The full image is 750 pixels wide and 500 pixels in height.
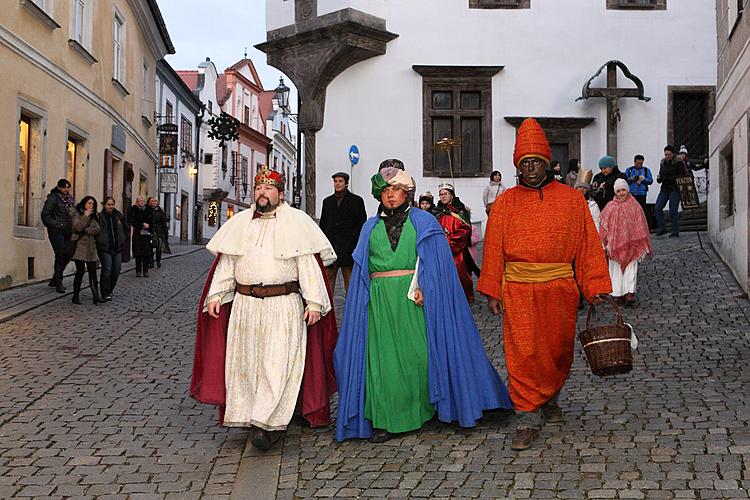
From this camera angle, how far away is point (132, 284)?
16.1 metres

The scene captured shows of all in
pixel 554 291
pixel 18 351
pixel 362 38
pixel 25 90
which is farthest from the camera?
pixel 362 38

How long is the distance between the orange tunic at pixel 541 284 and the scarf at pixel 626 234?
220 inches

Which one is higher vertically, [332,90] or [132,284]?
[332,90]

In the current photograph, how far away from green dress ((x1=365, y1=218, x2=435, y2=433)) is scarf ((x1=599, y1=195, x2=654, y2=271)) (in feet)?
19.4

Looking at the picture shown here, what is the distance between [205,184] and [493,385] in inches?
1639

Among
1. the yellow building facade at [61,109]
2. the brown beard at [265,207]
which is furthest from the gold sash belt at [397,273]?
the yellow building facade at [61,109]

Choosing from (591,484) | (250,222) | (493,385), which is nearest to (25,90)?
(250,222)

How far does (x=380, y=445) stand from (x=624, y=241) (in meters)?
6.37

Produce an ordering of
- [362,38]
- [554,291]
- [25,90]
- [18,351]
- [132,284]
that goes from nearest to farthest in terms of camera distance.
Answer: [554,291] → [18,351] → [25,90] → [132,284] → [362,38]

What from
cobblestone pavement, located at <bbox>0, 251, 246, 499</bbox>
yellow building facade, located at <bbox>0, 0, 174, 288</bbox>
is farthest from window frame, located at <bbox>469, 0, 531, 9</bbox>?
cobblestone pavement, located at <bbox>0, 251, 246, 499</bbox>

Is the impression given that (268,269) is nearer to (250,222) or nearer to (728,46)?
(250,222)

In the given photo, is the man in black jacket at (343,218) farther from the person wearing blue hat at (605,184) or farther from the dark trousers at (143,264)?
the dark trousers at (143,264)

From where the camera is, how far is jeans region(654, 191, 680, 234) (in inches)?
682

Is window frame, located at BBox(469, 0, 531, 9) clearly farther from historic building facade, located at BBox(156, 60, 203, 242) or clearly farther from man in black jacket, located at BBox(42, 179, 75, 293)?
historic building facade, located at BBox(156, 60, 203, 242)
